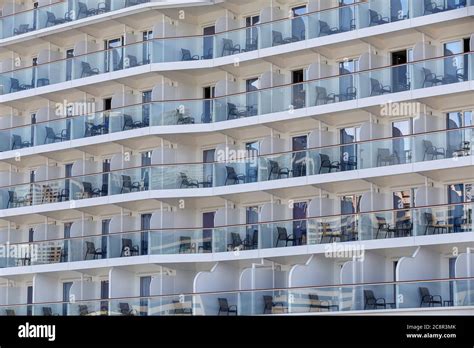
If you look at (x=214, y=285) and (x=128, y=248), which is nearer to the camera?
(x=214, y=285)

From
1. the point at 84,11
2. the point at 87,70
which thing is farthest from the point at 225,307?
the point at 84,11

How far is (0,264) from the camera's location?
6856 centimetres

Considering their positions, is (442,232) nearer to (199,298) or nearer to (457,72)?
(457,72)

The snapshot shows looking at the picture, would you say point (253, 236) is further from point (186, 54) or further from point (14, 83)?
point (14, 83)

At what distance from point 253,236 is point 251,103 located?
15.9 feet

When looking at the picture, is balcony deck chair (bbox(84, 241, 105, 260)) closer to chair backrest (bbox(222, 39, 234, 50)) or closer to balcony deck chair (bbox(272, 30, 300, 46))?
chair backrest (bbox(222, 39, 234, 50))

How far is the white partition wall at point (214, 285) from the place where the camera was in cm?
5953

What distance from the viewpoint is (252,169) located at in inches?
2430

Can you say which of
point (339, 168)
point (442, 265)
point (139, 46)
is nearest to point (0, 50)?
point (139, 46)

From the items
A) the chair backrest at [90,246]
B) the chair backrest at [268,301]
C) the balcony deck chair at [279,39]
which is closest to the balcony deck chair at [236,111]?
the balcony deck chair at [279,39]

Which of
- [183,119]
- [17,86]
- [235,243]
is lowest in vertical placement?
[235,243]

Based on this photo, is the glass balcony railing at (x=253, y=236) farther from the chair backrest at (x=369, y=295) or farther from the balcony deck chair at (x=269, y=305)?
the balcony deck chair at (x=269, y=305)

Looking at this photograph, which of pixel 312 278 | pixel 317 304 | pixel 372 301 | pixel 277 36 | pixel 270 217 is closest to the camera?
pixel 372 301

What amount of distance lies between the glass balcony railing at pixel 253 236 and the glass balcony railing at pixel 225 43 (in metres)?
4.34
